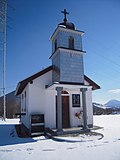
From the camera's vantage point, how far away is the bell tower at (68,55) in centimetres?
1073

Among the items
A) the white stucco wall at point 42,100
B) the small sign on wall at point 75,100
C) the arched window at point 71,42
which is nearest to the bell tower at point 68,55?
the arched window at point 71,42

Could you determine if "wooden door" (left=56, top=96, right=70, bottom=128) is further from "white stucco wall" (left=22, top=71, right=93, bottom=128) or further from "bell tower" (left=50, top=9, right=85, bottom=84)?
"bell tower" (left=50, top=9, right=85, bottom=84)

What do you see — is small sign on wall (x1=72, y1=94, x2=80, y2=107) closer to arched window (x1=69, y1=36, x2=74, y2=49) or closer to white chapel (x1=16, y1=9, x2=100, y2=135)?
white chapel (x1=16, y1=9, x2=100, y2=135)

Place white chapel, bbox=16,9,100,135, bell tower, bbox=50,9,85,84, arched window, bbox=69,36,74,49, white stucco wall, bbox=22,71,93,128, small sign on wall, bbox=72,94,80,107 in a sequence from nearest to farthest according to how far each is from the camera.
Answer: white chapel, bbox=16,9,100,135 → bell tower, bbox=50,9,85,84 → white stucco wall, bbox=22,71,93,128 → arched window, bbox=69,36,74,49 → small sign on wall, bbox=72,94,80,107

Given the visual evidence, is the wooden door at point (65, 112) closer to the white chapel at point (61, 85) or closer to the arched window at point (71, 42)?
the white chapel at point (61, 85)

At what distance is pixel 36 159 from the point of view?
5211mm

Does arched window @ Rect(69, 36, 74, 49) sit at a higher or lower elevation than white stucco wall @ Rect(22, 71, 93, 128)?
higher

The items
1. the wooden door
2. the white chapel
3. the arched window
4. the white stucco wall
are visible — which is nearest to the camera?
the white chapel

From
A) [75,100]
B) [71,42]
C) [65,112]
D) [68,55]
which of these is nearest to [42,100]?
[65,112]

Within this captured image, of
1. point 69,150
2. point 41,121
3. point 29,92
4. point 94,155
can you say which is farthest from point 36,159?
point 29,92

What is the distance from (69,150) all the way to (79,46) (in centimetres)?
744

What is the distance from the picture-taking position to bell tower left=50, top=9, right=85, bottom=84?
1073 centimetres

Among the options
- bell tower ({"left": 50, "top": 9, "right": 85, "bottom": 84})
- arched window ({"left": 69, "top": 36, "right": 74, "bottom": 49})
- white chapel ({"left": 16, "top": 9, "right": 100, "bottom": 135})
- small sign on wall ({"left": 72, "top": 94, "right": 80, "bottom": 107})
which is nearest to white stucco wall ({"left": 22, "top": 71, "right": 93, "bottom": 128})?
white chapel ({"left": 16, "top": 9, "right": 100, "bottom": 135})

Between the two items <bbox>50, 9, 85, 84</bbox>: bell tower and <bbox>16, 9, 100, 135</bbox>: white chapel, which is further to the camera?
<bbox>50, 9, 85, 84</bbox>: bell tower
